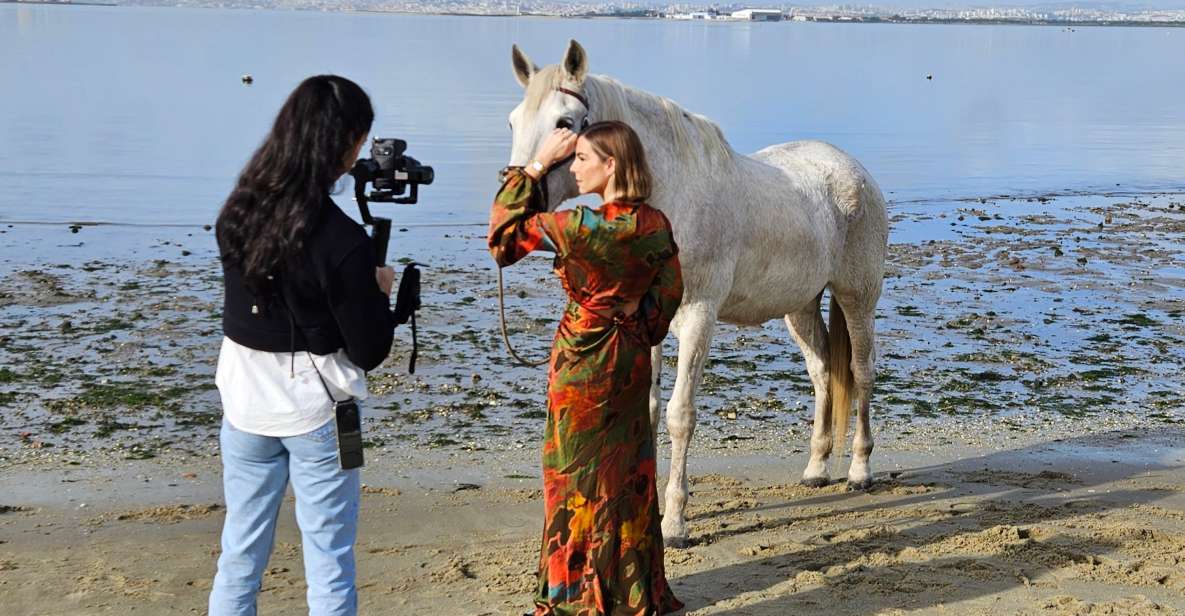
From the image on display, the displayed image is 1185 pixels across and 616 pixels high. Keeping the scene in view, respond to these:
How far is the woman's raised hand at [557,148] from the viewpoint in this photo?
4.72 m

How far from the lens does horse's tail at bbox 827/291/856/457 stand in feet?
24.9

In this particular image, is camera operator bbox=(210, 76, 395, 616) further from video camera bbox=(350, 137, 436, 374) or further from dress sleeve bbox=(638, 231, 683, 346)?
dress sleeve bbox=(638, 231, 683, 346)

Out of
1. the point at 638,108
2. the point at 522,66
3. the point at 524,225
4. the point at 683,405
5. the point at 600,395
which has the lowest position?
the point at 683,405

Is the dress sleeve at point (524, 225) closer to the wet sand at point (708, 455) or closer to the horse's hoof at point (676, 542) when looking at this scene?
the wet sand at point (708, 455)

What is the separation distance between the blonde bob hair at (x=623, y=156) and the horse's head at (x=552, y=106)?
0.88 metres

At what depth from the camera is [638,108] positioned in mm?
6172

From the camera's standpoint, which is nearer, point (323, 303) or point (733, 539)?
point (323, 303)

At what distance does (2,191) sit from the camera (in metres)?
17.9

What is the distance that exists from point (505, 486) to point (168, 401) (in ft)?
9.11

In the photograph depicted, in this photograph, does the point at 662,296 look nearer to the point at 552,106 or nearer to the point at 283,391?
the point at 552,106

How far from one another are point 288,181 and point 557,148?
4.20 ft

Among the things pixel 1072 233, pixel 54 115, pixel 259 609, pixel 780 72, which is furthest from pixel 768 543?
→ pixel 780 72

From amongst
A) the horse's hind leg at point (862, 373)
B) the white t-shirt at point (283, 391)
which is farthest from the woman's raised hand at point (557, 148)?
the horse's hind leg at point (862, 373)

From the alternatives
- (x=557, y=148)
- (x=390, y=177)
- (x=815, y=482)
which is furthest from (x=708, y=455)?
(x=390, y=177)
